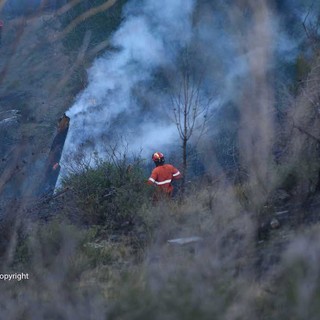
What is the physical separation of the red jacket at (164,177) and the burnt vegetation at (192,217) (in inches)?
9.1

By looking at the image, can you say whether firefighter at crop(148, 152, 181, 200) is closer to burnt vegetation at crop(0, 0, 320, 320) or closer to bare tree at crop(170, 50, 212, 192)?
burnt vegetation at crop(0, 0, 320, 320)

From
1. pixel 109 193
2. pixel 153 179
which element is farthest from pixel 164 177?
pixel 109 193

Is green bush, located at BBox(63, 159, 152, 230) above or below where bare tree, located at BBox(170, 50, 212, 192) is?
below

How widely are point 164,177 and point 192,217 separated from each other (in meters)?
3.08

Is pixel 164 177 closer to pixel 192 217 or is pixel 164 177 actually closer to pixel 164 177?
pixel 164 177

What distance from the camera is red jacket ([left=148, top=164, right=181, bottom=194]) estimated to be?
10.4 m

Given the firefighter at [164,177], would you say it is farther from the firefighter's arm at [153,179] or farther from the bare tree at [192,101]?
the bare tree at [192,101]

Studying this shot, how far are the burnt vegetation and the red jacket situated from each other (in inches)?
9.1

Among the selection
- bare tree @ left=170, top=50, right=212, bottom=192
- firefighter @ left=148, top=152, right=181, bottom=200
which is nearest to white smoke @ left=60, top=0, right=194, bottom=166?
bare tree @ left=170, top=50, right=212, bottom=192

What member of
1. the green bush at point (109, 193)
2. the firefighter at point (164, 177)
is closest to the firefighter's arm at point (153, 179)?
the firefighter at point (164, 177)

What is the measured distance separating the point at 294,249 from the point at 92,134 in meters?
11.0

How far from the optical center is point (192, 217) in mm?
7449

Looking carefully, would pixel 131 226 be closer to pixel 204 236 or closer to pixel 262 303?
pixel 204 236

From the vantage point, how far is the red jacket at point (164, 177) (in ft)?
34.0
